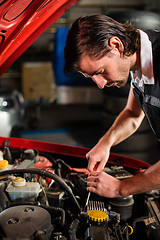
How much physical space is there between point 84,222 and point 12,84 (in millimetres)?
5934

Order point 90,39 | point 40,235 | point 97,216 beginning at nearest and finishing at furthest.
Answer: point 40,235 → point 97,216 → point 90,39

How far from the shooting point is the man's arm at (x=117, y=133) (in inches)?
45.7

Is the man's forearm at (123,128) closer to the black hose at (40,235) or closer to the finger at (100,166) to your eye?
the finger at (100,166)

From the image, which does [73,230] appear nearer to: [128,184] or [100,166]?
[128,184]

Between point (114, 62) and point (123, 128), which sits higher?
point (114, 62)

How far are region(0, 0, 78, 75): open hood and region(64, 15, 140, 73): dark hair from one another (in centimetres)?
16

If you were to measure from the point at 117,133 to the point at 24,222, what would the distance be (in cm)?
73

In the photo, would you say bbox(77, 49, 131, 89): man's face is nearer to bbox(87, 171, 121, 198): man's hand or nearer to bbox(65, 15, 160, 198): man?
bbox(65, 15, 160, 198): man

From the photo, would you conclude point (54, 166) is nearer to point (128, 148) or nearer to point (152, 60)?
point (152, 60)

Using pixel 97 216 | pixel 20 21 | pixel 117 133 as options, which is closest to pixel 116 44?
pixel 20 21

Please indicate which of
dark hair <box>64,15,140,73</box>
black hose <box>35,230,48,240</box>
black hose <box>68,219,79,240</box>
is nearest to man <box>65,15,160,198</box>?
dark hair <box>64,15,140,73</box>

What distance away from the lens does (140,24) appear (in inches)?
99.9

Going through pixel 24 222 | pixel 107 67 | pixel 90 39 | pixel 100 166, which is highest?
pixel 90 39

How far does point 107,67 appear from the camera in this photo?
1.00 metres
